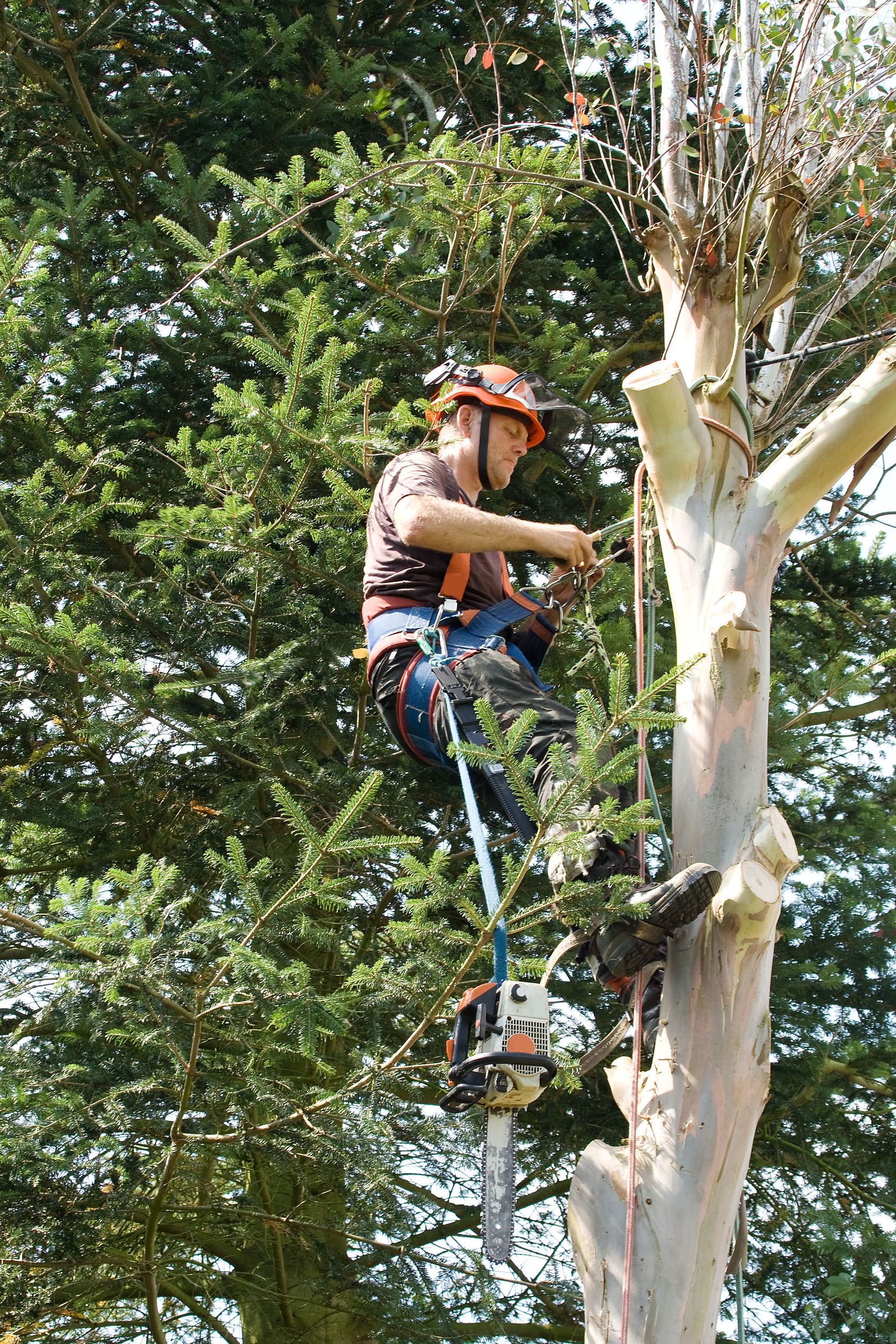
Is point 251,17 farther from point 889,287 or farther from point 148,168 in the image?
point 889,287

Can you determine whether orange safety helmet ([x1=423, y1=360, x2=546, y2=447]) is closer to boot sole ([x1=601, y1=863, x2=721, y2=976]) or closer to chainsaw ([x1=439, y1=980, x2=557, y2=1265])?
boot sole ([x1=601, y1=863, x2=721, y2=976])

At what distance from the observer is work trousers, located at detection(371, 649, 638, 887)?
11.2ft

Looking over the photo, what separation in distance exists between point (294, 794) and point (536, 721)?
2619 millimetres

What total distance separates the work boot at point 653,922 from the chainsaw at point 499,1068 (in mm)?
267

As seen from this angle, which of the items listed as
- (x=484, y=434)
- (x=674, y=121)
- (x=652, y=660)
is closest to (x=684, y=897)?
(x=652, y=660)

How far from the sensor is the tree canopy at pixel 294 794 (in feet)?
14.3

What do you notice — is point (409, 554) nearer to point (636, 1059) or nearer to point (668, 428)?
point (668, 428)

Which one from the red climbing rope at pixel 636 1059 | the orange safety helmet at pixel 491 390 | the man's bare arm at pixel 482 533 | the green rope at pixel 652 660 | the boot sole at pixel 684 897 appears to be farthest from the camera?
the orange safety helmet at pixel 491 390

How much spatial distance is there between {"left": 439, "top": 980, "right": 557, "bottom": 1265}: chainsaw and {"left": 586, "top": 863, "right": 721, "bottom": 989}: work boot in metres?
0.27

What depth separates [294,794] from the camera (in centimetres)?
576

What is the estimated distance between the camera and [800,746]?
6.04 m

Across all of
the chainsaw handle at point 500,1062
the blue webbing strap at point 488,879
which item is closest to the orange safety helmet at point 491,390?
the blue webbing strap at point 488,879

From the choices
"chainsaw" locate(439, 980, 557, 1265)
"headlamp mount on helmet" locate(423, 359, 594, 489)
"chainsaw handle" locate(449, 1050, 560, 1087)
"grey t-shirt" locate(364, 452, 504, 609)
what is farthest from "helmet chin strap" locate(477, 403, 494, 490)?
"chainsaw handle" locate(449, 1050, 560, 1087)

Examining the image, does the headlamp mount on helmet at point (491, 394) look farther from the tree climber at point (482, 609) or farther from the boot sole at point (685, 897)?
the boot sole at point (685, 897)
